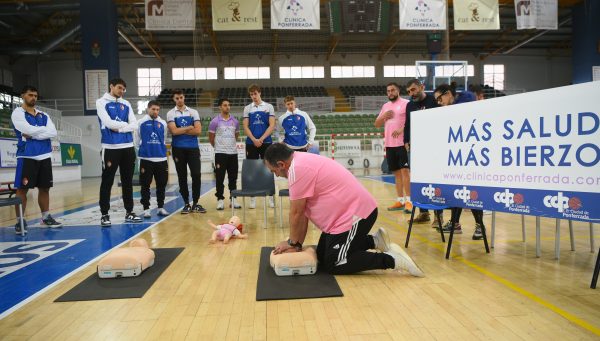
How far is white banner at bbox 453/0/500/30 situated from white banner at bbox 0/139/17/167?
11.7m

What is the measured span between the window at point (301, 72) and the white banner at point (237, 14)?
626 inches

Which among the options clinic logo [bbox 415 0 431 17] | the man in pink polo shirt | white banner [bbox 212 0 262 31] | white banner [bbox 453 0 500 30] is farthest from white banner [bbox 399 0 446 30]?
the man in pink polo shirt

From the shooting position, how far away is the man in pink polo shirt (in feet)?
8.46

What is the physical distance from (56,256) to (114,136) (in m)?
1.71

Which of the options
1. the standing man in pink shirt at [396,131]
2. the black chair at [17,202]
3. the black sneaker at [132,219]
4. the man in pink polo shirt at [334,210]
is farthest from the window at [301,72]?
the man in pink polo shirt at [334,210]

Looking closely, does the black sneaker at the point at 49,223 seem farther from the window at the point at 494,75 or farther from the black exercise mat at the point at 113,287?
the window at the point at 494,75

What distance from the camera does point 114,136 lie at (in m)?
4.68

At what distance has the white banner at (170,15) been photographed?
949 cm

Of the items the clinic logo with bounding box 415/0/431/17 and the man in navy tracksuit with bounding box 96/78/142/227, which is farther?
the clinic logo with bounding box 415/0/431/17

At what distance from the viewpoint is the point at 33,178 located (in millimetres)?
4711

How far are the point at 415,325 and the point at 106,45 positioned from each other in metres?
14.6

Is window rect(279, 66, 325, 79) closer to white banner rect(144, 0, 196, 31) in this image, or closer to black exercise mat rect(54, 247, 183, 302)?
white banner rect(144, 0, 196, 31)

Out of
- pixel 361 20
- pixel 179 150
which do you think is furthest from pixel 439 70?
pixel 179 150

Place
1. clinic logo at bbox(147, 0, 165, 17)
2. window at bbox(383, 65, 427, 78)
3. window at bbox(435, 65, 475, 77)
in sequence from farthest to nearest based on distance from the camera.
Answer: window at bbox(383, 65, 427, 78), window at bbox(435, 65, 475, 77), clinic logo at bbox(147, 0, 165, 17)
